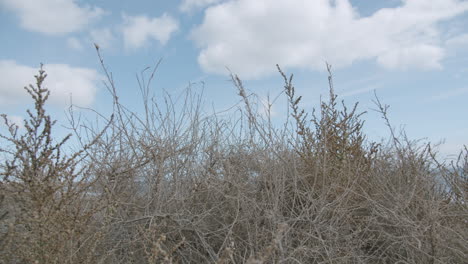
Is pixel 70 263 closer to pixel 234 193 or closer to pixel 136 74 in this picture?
pixel 234 193

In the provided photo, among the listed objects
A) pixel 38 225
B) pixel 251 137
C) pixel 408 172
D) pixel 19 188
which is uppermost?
pixel 251 137

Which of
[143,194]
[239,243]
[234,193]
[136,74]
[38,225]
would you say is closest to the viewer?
[38,225]

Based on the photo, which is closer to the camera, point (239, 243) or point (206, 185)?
point (239, 243)

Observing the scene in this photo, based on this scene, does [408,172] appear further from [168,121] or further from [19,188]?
[19,188]

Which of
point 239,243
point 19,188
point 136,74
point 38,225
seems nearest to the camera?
point 38,225

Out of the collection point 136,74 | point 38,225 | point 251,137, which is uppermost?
point 136,74

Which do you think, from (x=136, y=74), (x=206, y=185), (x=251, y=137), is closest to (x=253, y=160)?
(x=251, y=137)

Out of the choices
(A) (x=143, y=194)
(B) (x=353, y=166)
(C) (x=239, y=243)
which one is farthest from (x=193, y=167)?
(B) (x=353, y=166)

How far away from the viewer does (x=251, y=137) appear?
143 inches

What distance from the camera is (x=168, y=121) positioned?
374 cm

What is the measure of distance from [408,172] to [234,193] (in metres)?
1.61

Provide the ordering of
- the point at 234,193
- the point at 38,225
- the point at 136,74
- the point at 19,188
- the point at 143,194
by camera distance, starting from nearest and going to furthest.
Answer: the point at 38,225 → the point at 19,188 → the point at 234,193 → the point at 143,194 → the point at 136,74

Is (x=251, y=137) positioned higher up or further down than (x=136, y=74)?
further down

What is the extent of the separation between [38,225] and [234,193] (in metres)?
1.55
